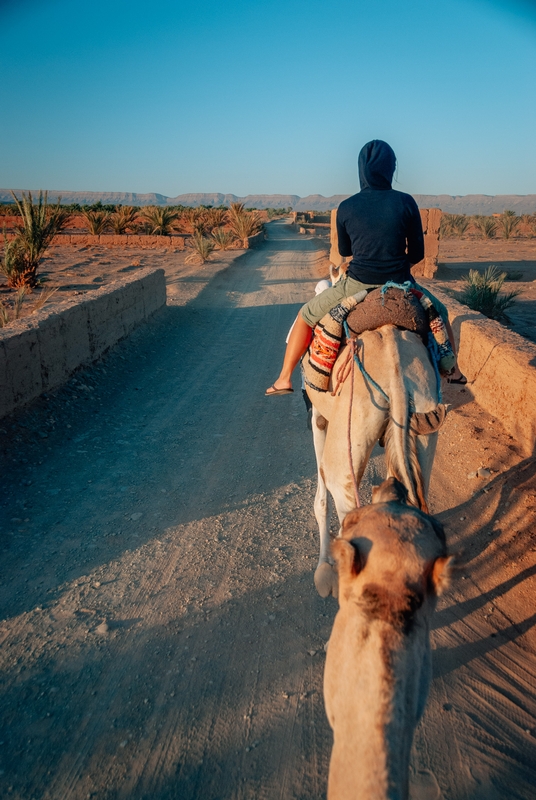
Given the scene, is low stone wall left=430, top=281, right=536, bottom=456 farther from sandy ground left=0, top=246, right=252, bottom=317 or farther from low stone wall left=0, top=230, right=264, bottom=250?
low stone wall left=0, top=230, right=264, bottom=250

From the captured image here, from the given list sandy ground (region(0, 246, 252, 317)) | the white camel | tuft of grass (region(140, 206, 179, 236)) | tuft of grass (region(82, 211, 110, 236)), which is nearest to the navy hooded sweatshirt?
the white camel

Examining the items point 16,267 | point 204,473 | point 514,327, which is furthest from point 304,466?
point 16,267

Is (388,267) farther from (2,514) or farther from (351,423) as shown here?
(2,514)

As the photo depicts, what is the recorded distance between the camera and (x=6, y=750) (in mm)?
2240

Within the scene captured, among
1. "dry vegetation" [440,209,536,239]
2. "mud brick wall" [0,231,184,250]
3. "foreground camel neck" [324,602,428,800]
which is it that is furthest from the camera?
"dry vegetation" [440,209,536,239]

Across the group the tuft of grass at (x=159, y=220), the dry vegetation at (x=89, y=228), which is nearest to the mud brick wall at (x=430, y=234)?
the dry vegetation at (x=89, y=228)

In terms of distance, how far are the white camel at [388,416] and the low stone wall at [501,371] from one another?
8.91 feet

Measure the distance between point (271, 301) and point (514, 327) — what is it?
5550 mm

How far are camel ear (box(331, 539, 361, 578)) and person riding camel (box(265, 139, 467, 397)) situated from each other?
1.64 metres

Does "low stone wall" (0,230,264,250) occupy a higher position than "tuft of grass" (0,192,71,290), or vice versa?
"tuft of grass" (0,192,71,290)

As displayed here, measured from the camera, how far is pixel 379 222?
2939 mm

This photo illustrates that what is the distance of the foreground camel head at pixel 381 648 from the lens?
1.31 meters

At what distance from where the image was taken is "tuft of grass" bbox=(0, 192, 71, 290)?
11039 millimetres

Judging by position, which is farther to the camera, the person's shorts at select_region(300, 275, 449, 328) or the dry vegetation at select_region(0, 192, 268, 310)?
the dry vegetation at select_region(0, 192, 268, 310)
